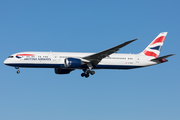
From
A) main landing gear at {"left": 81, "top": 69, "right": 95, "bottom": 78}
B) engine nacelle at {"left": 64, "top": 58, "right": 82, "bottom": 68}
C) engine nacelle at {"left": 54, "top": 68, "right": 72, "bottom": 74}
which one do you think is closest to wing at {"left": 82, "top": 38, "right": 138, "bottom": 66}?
main landing gear at {"left": 81, "top": 69, "right": 95, "bottom": 78}

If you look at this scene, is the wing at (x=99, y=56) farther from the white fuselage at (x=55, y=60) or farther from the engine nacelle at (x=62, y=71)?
the engine nacelle at (x=62, y=71)

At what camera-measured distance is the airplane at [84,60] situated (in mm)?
50219

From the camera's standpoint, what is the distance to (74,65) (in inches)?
1973

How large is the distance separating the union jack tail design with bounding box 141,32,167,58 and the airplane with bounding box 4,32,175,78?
0.73m

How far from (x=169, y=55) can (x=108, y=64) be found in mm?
10288

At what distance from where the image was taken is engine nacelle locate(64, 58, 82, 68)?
1960 inches

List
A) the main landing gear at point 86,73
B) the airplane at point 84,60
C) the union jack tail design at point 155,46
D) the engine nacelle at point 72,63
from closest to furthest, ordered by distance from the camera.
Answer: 1. the engine nacelle at point 72,63
2. the airplane at point 84,60
3. the main landing gear at point 86,73
4. the union jack tail design at point 155,46

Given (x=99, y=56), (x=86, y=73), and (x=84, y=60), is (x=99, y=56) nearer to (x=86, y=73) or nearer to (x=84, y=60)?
(x=84, y=60)

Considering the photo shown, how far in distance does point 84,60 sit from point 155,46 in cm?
1588

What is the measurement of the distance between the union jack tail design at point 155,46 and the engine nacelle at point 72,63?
14390 millimetres

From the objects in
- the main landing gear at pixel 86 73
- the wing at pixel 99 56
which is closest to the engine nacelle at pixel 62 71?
the main landing gear at pixel 86 73

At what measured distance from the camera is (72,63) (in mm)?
49969

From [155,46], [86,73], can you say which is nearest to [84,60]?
[86,73]

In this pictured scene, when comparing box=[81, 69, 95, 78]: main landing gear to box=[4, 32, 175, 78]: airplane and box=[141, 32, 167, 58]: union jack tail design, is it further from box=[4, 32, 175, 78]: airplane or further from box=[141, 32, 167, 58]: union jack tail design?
box=[141, 32, 167, 58]: union jack tail design
